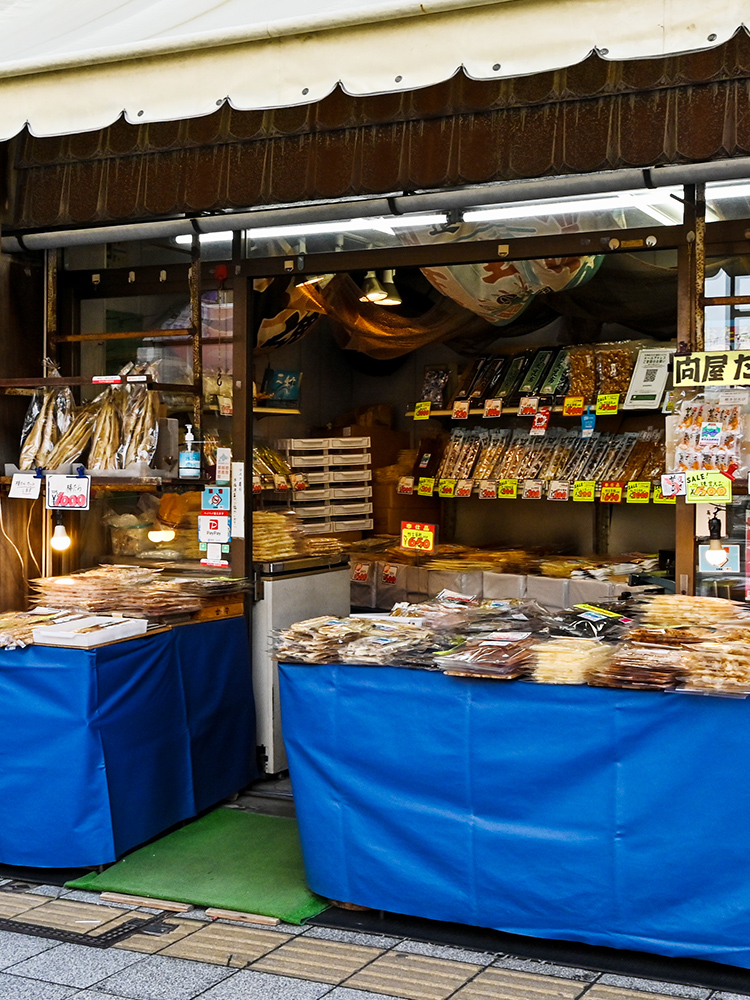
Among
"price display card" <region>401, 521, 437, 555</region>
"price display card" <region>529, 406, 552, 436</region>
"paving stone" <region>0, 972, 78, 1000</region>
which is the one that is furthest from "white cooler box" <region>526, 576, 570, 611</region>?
"paving stone" <region>0, 972, 78, 1000</region>

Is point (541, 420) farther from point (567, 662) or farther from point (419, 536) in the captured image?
point (567, 662)

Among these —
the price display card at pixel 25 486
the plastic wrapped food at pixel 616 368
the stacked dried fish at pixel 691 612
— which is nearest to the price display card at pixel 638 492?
the plastic wrapped food at pixel 616 368

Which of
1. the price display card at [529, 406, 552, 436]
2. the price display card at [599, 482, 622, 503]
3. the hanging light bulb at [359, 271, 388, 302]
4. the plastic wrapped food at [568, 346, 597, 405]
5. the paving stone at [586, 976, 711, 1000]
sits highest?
the hanging light bulb at [359, 271, 388, 302]

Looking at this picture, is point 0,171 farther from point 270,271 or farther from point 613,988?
point 613,988

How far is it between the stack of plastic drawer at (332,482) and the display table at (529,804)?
156 inches

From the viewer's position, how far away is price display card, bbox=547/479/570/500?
24.6 feet

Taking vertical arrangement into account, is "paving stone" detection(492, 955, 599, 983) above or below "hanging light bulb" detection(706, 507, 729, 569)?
below

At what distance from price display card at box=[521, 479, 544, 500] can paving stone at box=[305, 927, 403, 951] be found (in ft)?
13.4

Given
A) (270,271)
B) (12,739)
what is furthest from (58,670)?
A: (270,271)

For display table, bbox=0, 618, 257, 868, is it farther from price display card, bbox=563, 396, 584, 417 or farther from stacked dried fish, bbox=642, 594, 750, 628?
price display card, bbox=563, 396, 584, 417

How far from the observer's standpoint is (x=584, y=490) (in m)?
7.37

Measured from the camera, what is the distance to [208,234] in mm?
5652

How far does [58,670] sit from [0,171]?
107 inches

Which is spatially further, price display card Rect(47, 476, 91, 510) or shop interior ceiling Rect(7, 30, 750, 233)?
price display card Rect(47, 476, 91, 510)
